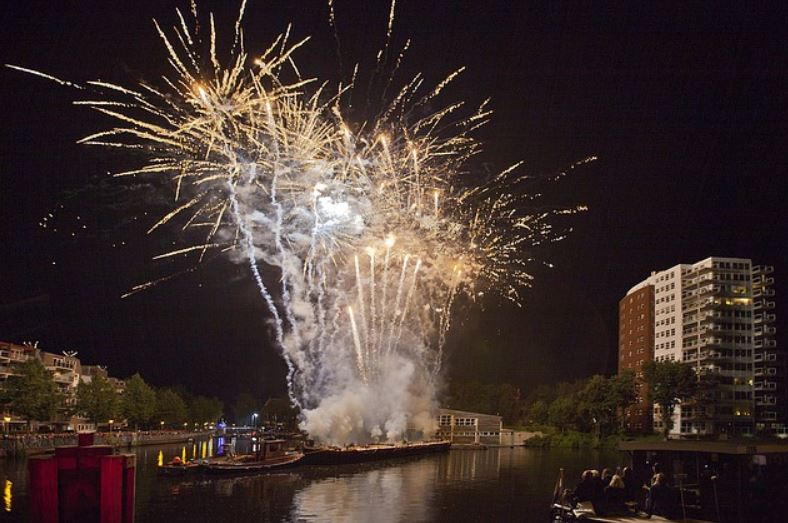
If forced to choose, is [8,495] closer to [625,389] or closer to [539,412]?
[625,389]

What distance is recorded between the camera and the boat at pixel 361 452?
6081 cm

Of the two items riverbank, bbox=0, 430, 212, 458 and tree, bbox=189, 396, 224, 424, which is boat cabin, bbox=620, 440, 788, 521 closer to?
riverbank, bbox=0, 430, 212, 458

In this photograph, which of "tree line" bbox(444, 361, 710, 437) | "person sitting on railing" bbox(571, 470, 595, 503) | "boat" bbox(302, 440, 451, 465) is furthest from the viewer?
"tree line" bbox(444, 361, 710, 437)

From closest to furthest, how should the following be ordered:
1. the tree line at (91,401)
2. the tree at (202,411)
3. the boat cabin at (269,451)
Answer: the boat cabin at (269,451), the tree line at (91,401), the tree at (202,411)

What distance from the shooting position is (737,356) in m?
81.4

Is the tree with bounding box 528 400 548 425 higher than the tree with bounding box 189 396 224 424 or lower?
higher

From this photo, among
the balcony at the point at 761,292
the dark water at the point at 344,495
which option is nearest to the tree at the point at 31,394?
the dark water at the point at 344,495

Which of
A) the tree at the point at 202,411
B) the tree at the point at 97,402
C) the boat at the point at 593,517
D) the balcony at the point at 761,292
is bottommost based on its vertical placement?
the tree at the point at 202,411

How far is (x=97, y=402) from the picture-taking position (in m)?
85.4

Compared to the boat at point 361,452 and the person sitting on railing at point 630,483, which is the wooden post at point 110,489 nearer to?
the person sitting on railing at point 630,483

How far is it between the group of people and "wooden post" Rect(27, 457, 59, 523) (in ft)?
48.0

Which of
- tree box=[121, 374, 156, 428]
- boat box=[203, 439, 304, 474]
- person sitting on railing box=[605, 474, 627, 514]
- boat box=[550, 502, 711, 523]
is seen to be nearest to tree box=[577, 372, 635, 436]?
boat box=[203, 439, 304, 474]

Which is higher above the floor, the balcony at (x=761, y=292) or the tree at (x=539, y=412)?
the balcony at (x=761, y=292)

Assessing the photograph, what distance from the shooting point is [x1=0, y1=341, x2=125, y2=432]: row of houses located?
82625 millimetres
